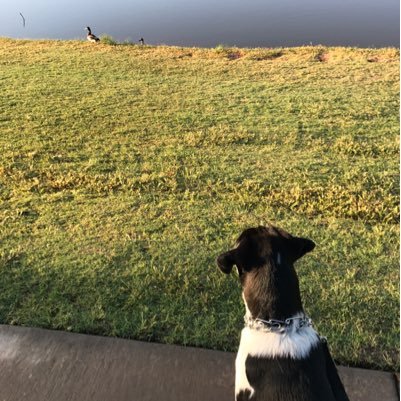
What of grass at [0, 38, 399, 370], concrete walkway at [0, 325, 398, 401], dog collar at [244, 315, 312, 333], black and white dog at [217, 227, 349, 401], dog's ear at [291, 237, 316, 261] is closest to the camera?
black and white dog at [217, 227, 349, 401]

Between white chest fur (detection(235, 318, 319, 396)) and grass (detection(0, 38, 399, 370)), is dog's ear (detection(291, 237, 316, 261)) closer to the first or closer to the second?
white chest fur (detection(235, 318, 319, 396))

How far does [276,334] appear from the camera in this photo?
93.0 inches

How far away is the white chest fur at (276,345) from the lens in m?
2.33

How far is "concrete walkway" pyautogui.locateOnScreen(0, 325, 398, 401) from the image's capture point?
2.74 meters

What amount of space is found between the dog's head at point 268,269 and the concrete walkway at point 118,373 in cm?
62

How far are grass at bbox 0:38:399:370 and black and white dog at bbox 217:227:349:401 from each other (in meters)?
0.69

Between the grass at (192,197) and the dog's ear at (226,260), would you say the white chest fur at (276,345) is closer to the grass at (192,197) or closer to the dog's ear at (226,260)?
the dog's ear at (226,260)

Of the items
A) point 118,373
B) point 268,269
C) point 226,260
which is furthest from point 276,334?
point 118,373

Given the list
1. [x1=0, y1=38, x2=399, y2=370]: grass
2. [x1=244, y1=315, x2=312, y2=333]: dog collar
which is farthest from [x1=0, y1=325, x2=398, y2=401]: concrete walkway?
[x1=244, y1=315, x2=312, y2=333]: dog collar

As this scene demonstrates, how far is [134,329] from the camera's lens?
3221mm

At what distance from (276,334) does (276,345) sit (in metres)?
0.05

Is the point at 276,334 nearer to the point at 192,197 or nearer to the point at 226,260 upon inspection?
the point at 226,260

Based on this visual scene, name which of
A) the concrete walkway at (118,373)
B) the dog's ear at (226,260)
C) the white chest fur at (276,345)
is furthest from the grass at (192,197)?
the dog's ear at (226,260)

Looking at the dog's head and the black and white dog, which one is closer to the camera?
the black and white dog
